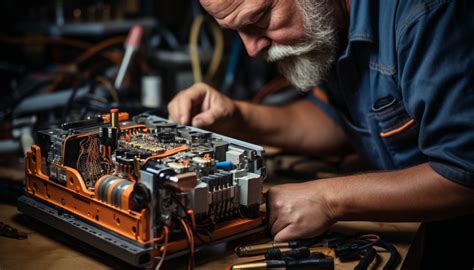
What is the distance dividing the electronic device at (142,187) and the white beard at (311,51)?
0.36 m

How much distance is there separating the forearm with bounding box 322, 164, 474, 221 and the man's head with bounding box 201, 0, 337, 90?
0.41m

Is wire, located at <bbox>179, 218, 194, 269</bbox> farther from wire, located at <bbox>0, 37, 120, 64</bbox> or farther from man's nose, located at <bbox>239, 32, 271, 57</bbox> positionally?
wire, located at <bbox>0, 37, 120, 64</bbox>

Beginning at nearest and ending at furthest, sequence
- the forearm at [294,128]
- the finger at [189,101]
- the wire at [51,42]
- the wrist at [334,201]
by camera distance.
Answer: the wrist at [334,201] < the finger at [189,101] < the forearm at [294,128] < the wire at [51,42]

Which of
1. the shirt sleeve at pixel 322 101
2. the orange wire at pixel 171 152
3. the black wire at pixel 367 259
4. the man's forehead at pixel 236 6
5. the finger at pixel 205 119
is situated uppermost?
the man's forehead at pixel 236 6

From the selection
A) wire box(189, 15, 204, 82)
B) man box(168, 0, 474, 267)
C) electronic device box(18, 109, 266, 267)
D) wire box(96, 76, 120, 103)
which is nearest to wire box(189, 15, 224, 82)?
wire box(189, 15, 204, 82)

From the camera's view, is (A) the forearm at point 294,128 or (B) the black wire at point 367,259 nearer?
(B) the black wire at point 367,259

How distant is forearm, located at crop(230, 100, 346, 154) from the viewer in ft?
6.46

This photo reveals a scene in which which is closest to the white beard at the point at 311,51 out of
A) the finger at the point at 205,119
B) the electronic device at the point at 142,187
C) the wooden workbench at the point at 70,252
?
the finger at the point at 205,119

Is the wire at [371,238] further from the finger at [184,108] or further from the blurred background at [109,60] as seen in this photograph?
the blurred background at [109,60]

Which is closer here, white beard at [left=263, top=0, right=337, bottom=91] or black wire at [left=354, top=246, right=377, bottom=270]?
black wire at [left=354, top=246, right=377, bottom=270]

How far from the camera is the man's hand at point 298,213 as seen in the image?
1312 mm

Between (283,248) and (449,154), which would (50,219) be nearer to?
(283,248)

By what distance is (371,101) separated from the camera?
1633 mm

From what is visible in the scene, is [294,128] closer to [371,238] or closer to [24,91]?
[371,238]
